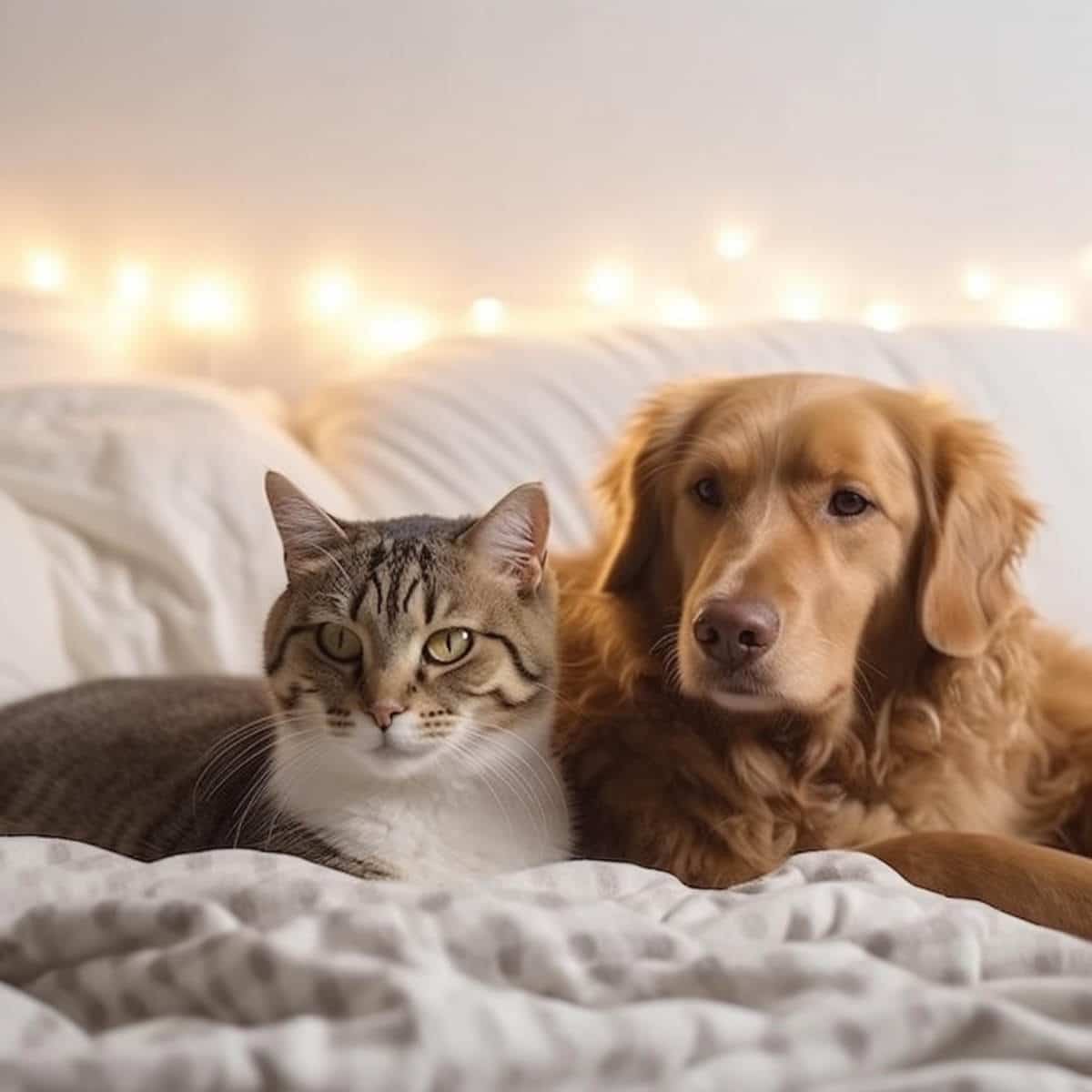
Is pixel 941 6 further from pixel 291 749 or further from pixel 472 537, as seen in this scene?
pixel 291 749

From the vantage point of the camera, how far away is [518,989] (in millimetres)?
796

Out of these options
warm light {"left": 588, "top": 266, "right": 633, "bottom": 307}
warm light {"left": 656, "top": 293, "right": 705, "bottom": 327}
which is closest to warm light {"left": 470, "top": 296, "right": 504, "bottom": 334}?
warm light {"left": 588, "top": 266, "right": 633, "bottom": 307}

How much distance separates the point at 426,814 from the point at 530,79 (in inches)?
73.7

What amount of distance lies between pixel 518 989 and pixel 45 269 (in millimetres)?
2231

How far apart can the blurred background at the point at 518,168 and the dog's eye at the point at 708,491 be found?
3.79 feet

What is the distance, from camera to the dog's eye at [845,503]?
1.37 meters

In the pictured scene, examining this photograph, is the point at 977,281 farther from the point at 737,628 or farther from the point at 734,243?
the point at 737,628

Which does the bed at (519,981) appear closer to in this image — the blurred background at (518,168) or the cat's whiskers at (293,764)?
the cat's whiskers at (293,764)

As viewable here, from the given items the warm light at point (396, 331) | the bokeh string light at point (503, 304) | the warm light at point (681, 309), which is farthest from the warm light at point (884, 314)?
the warm light at point (396, 331)

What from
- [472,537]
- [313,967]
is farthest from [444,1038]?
[472,537]

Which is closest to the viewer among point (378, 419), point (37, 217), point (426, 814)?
point (426, 814)

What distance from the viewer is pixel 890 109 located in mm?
2795

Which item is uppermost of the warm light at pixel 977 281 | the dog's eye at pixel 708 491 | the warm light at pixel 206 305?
the warm light at pixel 977 281

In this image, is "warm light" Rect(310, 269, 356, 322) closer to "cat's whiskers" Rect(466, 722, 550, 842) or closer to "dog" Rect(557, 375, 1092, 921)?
"dog" Rect(557, 375, 1092, 921)
